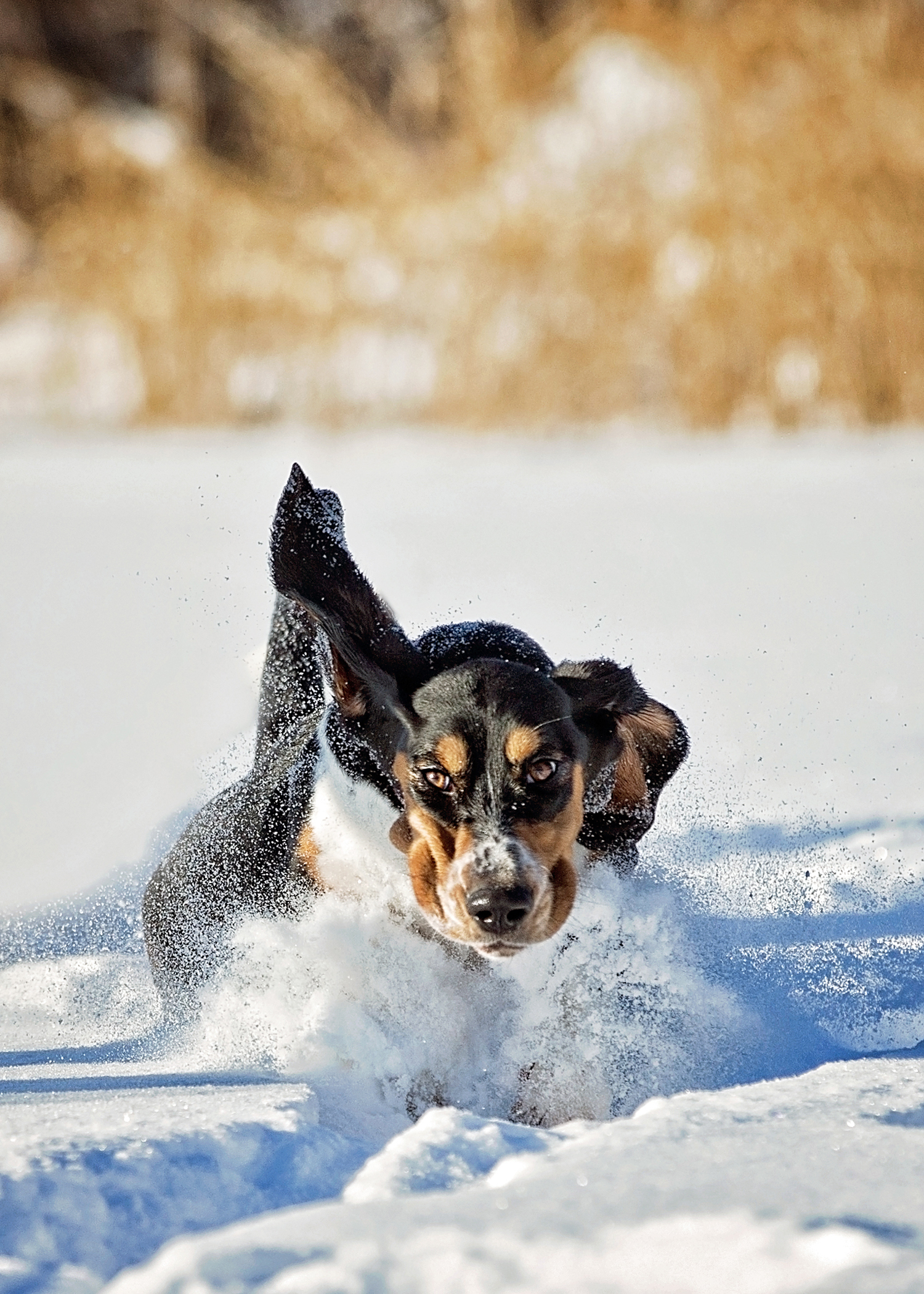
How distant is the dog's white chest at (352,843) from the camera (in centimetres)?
266

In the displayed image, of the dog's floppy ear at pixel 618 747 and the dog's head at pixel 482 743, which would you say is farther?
the dog's floppy ear at pixel 618 747

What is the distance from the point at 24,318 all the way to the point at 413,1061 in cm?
925

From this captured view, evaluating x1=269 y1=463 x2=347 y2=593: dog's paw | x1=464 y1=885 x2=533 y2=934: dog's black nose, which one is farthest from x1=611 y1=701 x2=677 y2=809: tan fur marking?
x1=269 y1=463 x2=347 y2=593: dog's paw

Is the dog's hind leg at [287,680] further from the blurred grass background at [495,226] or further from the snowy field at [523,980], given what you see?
the blurred grass background at [495,226]

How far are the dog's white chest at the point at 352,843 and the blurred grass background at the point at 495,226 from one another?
6.11m

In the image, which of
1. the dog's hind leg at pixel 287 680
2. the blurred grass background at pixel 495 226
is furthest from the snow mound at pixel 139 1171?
the blurred grass background at pixel 495 226

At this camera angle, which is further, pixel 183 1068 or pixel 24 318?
pixel 24 318

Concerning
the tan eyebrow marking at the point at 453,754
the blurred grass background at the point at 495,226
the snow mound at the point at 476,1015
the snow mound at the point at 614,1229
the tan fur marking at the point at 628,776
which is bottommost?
the snow mound at the point at 476,1015

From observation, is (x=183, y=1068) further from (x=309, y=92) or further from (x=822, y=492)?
(x=309, y=92)

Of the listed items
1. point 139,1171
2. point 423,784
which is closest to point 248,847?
point 423,784

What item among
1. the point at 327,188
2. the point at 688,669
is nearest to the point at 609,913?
the point at 688,669

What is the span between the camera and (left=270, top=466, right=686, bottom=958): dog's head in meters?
2.41

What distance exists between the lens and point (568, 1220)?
4.07 feet

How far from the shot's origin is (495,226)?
9328 millimetres
